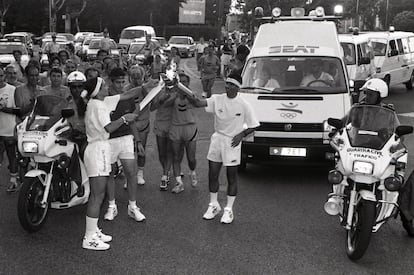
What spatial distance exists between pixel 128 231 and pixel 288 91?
3.62 m

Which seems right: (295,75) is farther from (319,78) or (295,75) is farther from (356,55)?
(356,55)

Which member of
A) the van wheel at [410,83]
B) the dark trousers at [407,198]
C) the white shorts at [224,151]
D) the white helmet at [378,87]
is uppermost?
the white helmet at [378,87]

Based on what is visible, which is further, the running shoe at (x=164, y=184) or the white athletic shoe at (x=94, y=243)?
the running shoe at (x=164, y=184)

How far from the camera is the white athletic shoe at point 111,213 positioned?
21.4 feet

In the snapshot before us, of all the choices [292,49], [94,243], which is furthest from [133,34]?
[94,243]

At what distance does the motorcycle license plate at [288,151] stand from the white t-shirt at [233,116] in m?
1.66

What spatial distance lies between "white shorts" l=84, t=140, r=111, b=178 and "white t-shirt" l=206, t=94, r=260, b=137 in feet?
4.74

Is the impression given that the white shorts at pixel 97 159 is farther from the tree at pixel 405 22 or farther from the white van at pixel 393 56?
the tree at pixel 405 22

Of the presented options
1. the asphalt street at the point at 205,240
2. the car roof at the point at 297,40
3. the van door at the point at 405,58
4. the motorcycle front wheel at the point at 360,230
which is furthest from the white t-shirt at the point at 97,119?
the van door at the point at 405,58

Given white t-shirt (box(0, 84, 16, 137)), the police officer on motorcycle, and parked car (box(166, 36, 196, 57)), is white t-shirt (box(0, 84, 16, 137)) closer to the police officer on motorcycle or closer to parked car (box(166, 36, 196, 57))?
the police officer on motorcycle

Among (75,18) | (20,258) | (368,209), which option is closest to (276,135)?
(368,209)

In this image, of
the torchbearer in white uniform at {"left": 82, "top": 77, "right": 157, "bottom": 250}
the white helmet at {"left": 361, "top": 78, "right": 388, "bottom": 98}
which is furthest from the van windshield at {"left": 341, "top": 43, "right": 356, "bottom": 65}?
the torchbearer in white uniform at {"left": 82, "top": 77, "right": 157, "bottom": 250}

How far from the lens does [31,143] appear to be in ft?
20.0

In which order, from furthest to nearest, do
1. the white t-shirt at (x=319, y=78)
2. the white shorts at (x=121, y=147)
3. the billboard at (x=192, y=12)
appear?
1. the billboard at (x=192, y=12)
2. the white t-shirt at (x=319, y=78)
3. the white shorts at (x=121, y=147)
